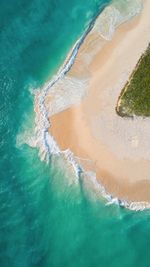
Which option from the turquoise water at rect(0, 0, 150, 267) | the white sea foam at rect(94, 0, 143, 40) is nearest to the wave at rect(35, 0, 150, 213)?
the white sea foam at rect(94, 0, 143, 40)

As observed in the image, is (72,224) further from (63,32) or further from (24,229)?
(63,32)

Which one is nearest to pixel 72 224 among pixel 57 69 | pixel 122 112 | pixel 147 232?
pixel 147 232

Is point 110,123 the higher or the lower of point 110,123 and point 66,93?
the lower

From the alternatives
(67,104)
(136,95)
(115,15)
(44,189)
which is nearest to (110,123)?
(136,95)

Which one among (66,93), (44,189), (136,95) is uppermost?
(66,93)

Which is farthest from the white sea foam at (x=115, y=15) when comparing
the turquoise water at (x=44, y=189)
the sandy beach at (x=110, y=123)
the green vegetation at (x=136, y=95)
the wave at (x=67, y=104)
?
the green vegetation at (x=136, y=95)

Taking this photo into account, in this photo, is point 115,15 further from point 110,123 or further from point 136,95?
point 110,123

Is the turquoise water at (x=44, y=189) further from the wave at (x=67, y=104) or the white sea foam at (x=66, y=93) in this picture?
the white sea foam at (x=66, y=93)
